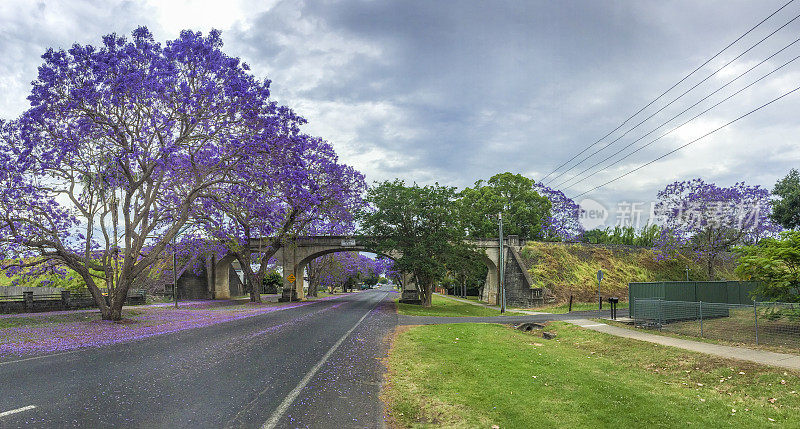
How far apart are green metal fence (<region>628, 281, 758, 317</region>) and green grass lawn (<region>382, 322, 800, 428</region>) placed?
290 inches

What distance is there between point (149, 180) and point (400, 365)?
16.0 m

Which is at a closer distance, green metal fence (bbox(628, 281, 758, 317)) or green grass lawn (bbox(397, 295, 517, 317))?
green metal fence (bbox(628, 281, 758, 317))

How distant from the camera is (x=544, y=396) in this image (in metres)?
7.16

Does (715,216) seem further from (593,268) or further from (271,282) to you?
(271,282)

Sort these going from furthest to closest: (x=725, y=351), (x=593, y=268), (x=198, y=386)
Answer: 1. (x=593, y=268)
2. (x=725, y=351)
3. (x=198, y=386)

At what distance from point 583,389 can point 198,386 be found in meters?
6.90

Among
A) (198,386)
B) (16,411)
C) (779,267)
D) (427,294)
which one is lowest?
(427,294)

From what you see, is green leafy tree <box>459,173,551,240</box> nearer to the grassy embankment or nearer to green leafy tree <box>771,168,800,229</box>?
the grassy embankment

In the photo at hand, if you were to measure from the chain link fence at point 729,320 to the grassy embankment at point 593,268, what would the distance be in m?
20.2

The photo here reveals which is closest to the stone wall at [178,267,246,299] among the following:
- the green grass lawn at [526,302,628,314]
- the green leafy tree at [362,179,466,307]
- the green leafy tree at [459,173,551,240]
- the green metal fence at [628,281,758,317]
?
the green leafy tree at [362,179,466,307]

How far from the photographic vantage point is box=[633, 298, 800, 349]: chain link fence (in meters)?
11.7

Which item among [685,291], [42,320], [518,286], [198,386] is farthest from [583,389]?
[518,286]

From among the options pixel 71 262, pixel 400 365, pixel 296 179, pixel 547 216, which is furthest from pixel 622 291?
pixel 71 262

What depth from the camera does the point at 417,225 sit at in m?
34.7
